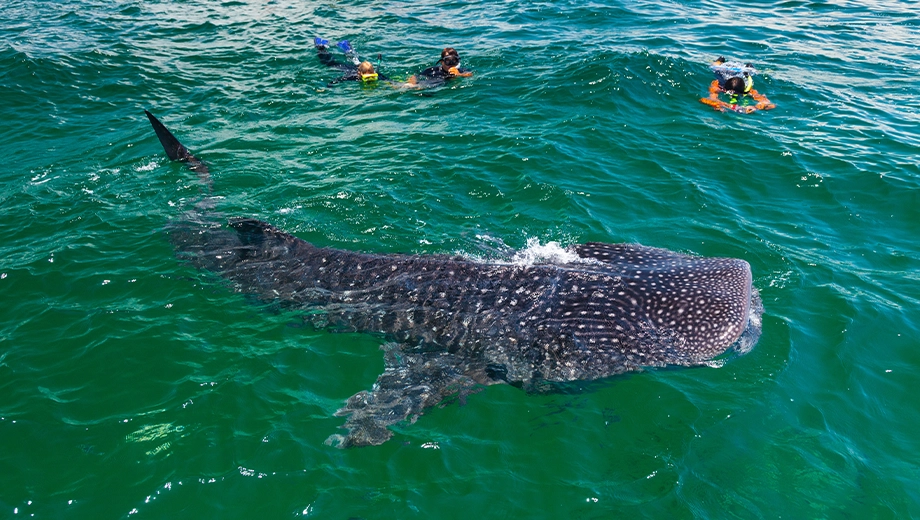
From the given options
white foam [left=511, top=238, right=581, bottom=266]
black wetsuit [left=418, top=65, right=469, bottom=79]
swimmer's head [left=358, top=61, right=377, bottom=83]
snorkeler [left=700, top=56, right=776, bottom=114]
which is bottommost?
white foam [left=511, top=238, right=581, bottom=266]

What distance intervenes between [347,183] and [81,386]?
Result: 271 inches

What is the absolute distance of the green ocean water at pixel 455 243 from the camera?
7.30 meters

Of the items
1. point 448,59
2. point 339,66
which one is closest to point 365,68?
point 339,66

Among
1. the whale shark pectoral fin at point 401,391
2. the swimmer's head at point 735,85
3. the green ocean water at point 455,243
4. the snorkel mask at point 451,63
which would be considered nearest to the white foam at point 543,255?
the green ocean water at point 455,243

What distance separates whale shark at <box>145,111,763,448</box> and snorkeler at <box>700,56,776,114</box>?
9.10m

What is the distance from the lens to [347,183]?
44.9 feet

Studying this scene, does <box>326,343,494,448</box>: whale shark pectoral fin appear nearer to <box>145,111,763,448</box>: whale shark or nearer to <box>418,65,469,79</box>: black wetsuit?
<box>145,111,763,448</box>: whale shark

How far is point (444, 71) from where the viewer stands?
755 inches

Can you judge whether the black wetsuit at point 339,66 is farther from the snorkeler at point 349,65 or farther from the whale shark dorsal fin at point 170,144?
the whale shark dorsal fin at point 170,144

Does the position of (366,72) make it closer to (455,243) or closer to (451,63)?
(451,63)

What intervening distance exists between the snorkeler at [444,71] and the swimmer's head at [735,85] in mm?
7856

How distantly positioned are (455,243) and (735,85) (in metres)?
10.7

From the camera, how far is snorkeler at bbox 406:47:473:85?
62.3 feet

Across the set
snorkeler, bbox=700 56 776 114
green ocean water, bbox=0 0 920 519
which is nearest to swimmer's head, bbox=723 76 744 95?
snorkeler, bbox=700 56 776 114
